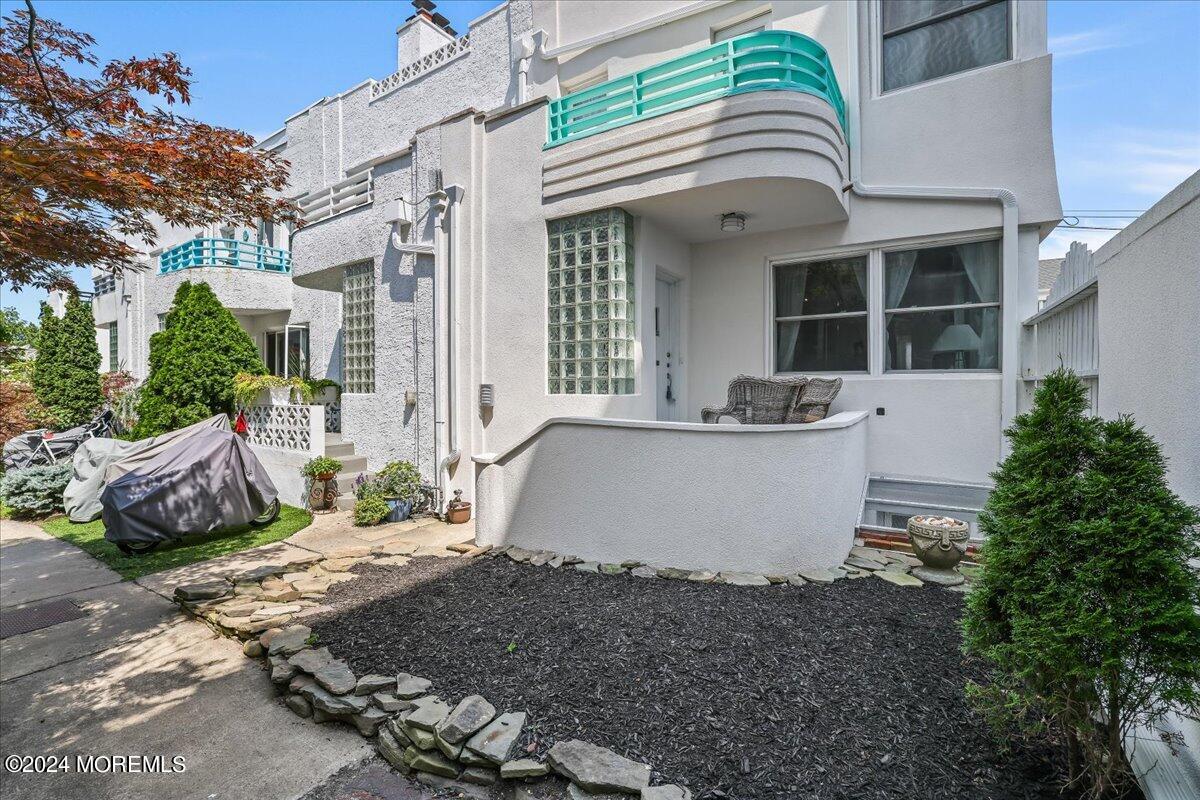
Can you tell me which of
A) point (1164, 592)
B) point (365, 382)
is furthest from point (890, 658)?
point (365, 382)

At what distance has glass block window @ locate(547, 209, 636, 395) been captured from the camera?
22.5ft

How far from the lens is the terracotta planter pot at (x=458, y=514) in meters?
7.86

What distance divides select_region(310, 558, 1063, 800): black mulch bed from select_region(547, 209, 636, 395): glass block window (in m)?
2.74

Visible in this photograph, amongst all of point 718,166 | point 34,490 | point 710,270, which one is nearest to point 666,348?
point 710,270

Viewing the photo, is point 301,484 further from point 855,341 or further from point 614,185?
point 855,341

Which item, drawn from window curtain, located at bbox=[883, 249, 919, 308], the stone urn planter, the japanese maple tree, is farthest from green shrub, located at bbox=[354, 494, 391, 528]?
window curtain, located at bbox=[883, 249, 919, 308]

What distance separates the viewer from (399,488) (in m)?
8.20

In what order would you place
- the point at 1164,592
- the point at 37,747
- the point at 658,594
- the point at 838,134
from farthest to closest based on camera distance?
the point at 838,134 → the point at 658,594 → the point at 37,747 → the point at 1164,592

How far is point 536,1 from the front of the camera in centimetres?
900

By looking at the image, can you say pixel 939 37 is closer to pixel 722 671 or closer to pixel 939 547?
pixel 939 547

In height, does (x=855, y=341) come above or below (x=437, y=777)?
above

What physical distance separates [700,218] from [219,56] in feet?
18.3

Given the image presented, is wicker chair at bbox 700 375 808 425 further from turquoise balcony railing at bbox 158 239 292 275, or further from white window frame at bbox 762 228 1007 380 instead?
turquoise balcony railing at bbox 158 239 292 275

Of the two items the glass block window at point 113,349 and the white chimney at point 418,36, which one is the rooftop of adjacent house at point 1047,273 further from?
the glass block window at point 113,349
